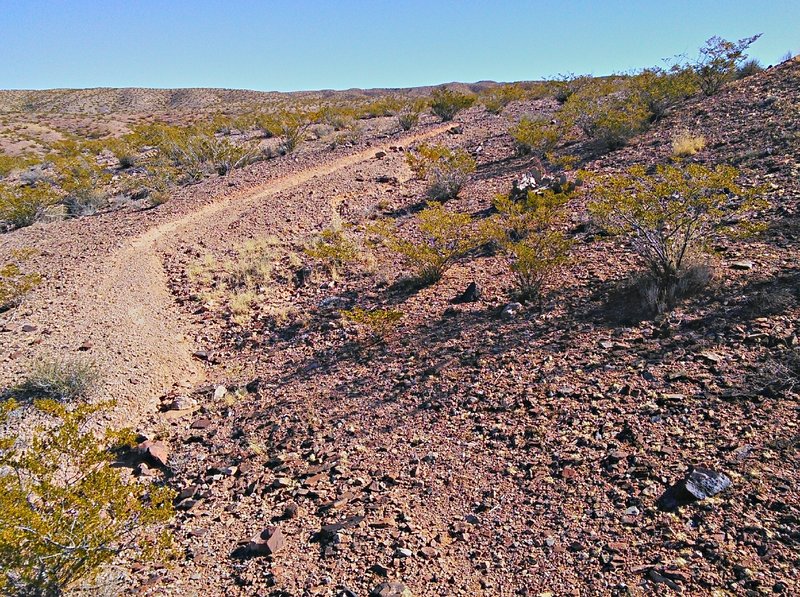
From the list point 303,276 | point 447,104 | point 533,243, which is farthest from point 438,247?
point 447,104

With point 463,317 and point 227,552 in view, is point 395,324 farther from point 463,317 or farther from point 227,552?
point 227,552

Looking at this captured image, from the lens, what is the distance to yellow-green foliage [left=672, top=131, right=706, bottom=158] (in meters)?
10.2

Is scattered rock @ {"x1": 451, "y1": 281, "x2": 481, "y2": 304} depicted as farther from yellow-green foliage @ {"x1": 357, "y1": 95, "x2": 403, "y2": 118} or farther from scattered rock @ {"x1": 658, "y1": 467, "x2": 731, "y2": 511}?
yellow-green foliage @ {"x1": 357, "y1": 95, "x2": 403, "y2": 118}

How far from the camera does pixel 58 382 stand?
6.23 m

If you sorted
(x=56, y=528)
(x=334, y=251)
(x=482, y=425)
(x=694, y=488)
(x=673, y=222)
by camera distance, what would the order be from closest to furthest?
1. (x=56, y=528)
2. (x=694, y=488)
3. (x=482, y=425)
4. (x=673, y=222)
5. (x=334, y=251)

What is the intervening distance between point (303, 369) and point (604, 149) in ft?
32.9

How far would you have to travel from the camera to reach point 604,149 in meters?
12.6

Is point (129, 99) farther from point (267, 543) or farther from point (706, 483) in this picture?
point (706, 483)

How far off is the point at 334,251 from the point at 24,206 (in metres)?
11.8

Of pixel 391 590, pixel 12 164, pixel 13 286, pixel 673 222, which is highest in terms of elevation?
pixel 12 164

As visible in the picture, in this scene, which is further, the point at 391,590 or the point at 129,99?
the point at 129,99

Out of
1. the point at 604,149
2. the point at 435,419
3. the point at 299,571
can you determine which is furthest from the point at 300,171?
the point at 299,571

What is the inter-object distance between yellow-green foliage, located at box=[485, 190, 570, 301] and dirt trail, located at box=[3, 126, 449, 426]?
5.20 m

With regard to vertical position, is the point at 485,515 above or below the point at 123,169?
below
